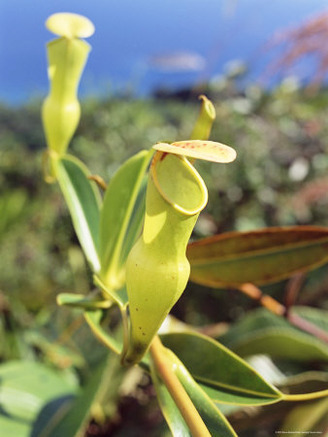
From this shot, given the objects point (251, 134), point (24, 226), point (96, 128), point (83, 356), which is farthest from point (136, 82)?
point (83, 356)

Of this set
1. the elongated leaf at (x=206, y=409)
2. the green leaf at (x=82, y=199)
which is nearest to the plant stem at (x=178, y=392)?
the elongated leaf at (x=206, y=409)

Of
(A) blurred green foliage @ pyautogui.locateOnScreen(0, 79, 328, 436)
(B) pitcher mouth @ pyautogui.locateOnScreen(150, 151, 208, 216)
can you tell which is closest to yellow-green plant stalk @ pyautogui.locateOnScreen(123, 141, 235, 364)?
(B) pitcher mouth @ pyautogui.locateOnScreen(150, 151, 208, 216)

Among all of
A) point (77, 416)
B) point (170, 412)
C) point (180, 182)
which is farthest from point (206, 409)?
point (77, 416)

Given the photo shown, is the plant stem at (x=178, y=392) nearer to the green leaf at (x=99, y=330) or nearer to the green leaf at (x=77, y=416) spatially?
the green leaf at (x=99, y=330)

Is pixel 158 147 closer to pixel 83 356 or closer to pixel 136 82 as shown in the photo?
pixel 83 356

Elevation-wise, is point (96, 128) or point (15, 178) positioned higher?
point (96, 128)

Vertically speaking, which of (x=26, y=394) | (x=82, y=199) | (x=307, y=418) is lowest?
(x=26, y=394)

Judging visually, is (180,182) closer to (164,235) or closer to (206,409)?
(164,235)

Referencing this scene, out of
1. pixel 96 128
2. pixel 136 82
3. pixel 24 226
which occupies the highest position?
pixel 136 82
